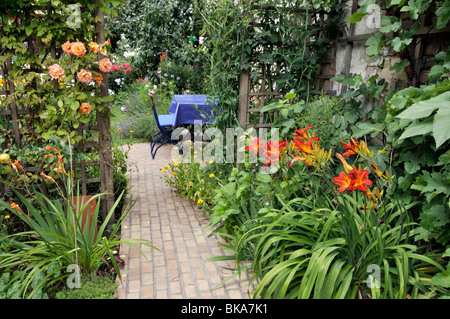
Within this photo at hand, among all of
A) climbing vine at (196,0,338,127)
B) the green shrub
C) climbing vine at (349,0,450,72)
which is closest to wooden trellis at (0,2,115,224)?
the green shrub

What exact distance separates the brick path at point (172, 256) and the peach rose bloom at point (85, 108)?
1.03 meters

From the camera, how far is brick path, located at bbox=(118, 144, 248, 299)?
7.18 feet

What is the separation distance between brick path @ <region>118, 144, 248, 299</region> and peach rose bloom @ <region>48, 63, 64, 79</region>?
1.33 m

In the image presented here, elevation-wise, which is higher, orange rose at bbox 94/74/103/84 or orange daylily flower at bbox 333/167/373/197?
orange rose at bbox 94/74/103/84

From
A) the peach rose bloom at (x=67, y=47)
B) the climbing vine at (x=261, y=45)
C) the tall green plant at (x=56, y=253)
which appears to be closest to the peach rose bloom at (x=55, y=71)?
the peach rose bloom at (x=67, y=47)

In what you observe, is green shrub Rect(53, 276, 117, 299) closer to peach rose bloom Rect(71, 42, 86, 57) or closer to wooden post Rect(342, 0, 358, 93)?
peach rose bloom Rect(71, 42, 86, 57)

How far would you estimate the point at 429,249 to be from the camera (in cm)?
204

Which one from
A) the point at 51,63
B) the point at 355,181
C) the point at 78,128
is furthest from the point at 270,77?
the point at 355,181

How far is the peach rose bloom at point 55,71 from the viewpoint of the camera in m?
2.47

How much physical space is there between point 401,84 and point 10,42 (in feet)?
9.22

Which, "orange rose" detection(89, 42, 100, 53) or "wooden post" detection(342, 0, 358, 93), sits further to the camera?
"wooden post" detection(342, 0, 358, 93)

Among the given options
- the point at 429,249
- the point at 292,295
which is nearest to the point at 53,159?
the point at 292,295

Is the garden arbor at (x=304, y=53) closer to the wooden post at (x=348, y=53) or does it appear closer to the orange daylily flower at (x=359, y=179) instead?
the wooden post at (x=348, y=53)
